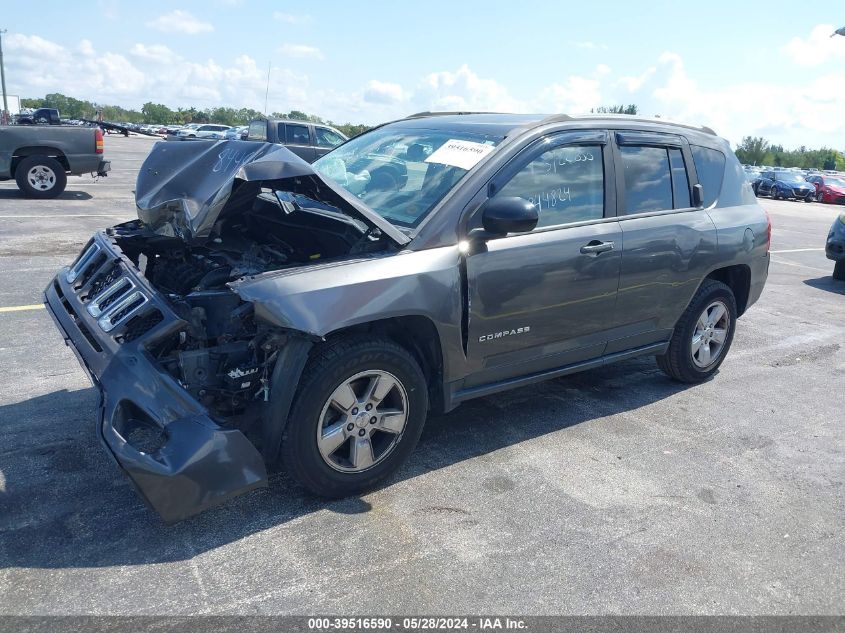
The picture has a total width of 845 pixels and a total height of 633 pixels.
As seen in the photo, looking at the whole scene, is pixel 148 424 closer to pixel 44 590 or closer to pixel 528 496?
pixel 44 590

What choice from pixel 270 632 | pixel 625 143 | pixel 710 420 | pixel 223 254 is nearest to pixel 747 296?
pixel 710 420

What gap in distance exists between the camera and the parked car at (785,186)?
3300cm

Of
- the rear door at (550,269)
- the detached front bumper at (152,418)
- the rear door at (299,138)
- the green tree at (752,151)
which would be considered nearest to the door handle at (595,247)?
the rear door at (550,269)

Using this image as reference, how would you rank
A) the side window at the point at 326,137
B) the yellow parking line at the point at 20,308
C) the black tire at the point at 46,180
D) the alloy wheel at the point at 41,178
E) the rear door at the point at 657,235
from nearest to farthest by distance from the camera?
the rear door at the point at 657,235 → the yellow parking line at the point at 20,308 → the black tire at the point at 46,180 → the alloy wheel at the point at 41,178 → the side window at the point at 326,137

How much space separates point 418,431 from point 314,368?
29.0 inches

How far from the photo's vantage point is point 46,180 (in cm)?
1355

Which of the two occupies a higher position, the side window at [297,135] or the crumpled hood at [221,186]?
the side window at [297,135]

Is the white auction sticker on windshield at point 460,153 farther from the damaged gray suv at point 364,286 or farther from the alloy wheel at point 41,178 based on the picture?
the alloy wheel at point 41,178

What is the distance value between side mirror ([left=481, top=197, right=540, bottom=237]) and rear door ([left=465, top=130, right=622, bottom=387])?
0.14 meters

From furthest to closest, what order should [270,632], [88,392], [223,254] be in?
[88,392]
[223,254]
[270,632]

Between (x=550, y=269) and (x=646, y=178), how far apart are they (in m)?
1.25

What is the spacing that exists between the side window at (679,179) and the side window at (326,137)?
1438 cm

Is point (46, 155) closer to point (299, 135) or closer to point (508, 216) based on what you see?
point (299, 135)

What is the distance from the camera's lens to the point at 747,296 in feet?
18.3
